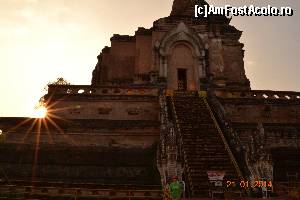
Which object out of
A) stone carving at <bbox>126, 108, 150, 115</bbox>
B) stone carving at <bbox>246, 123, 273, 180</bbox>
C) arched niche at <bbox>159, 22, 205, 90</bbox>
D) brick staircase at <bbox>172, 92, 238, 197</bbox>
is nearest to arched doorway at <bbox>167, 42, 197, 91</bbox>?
arched niche at <bbox>159, 22, 205, 90</bbox>

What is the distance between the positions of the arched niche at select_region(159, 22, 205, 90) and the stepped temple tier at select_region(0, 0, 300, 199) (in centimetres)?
8

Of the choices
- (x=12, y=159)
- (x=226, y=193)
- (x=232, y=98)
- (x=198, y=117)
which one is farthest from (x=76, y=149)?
(x=232, y=98)

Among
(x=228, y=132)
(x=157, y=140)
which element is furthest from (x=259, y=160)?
(x=157, y=140)

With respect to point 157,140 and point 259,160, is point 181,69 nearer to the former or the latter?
point 157,140

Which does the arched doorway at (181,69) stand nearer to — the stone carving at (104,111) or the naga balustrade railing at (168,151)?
the stone carving at (104,111)

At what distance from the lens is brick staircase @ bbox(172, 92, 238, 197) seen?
1226 cm

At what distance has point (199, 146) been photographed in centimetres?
1428

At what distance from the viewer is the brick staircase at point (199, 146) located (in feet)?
40.2

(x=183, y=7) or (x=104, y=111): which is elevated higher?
(x=183, y=7)

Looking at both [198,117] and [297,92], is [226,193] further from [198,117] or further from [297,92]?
[297,92]

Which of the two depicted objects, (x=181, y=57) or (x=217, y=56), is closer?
(x=181, y=57)

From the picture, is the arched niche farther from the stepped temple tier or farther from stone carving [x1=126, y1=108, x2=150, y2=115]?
stone carving [x1=126, y1=108, x2=150, y2=115]

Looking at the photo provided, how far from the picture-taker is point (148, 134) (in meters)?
16.5

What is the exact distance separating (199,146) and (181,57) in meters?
11.3
